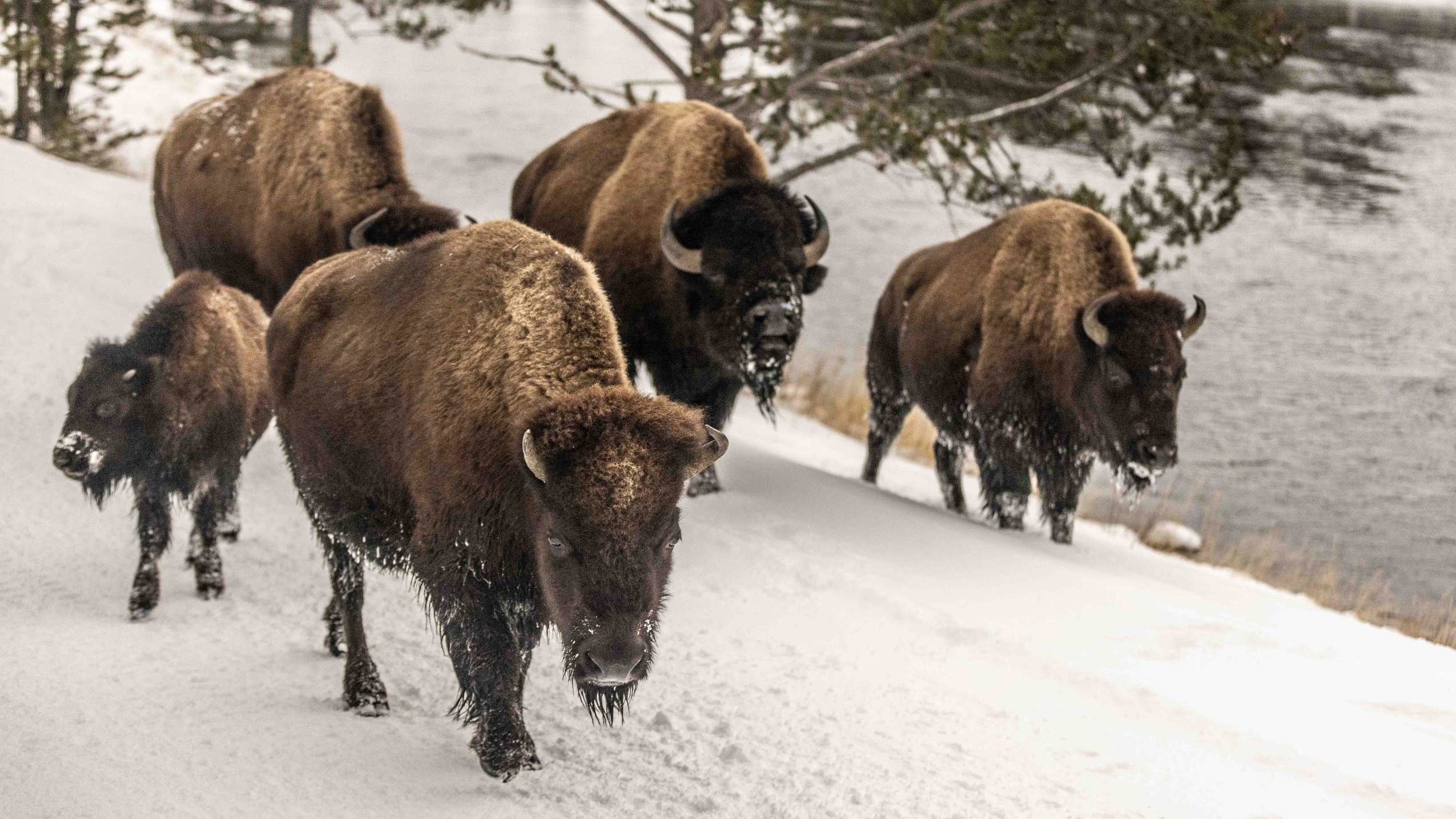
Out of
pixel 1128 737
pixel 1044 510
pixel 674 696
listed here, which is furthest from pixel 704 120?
pixel 1128 737

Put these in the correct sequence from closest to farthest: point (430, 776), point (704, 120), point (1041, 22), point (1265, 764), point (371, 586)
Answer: point (430, 776) → point (1265, 764) → point (371, 586) → point (704, 120) → point (1041, 22)

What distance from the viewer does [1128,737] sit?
4.57 m

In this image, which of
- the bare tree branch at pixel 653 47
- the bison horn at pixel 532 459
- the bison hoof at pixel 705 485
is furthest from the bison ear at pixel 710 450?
the bare tree branch at pixel 653 47

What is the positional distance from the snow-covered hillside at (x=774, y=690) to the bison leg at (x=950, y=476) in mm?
1375

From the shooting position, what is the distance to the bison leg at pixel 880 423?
367 inches

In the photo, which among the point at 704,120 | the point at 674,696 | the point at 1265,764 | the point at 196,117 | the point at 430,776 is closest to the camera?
the point at 430,776

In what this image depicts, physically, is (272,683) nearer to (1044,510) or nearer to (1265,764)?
(1265,764)

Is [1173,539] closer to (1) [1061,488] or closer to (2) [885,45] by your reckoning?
(1) [1061,488]

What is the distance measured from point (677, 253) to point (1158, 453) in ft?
8.95

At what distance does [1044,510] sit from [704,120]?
122 inches

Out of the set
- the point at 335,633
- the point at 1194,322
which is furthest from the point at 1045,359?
the point at 335,633

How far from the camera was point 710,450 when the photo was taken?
140 inches

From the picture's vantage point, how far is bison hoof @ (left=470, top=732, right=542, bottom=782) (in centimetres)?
389

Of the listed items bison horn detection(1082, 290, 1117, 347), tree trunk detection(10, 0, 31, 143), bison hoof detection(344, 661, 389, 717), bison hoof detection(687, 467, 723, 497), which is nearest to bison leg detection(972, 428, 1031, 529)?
bison horn detection(1082, 290, 1117, 347)
